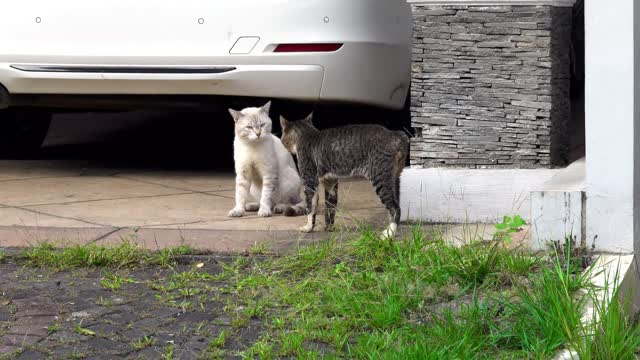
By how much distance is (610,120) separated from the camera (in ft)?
14.8

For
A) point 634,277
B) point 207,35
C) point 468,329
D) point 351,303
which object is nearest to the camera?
point 468,329

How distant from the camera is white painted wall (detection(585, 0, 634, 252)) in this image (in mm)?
4473

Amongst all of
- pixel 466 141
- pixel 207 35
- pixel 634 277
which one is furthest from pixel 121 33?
pixel 634 277

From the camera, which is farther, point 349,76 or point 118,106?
point 118,106

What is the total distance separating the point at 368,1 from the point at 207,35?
0.92 meters

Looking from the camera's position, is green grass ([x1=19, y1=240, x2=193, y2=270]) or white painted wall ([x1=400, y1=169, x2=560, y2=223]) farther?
white painted wall ([x1=400, y1=169, x2=560, y2=223])

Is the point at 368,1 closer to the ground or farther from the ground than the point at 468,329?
farther from the ground

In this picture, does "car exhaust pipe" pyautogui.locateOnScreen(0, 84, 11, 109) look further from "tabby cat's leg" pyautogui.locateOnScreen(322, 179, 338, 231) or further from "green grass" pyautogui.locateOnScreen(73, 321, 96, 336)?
"green grass" pyautogui.locateOnScreen(73, 321, 96, 336)

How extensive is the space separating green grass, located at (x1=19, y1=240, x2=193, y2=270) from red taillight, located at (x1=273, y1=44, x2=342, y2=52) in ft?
6.13

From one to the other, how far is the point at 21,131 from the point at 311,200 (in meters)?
3.19

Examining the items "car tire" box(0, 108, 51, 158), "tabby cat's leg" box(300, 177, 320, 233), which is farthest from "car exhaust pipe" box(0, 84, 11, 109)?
"tabby cat's leg" box(300, 177, 320, 233)

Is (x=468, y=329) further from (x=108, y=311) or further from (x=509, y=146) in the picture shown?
(x=509, y=146)

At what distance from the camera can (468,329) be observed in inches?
143

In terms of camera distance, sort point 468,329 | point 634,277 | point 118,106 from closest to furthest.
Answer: point 468,329 < point 634,277 < point 118,106
